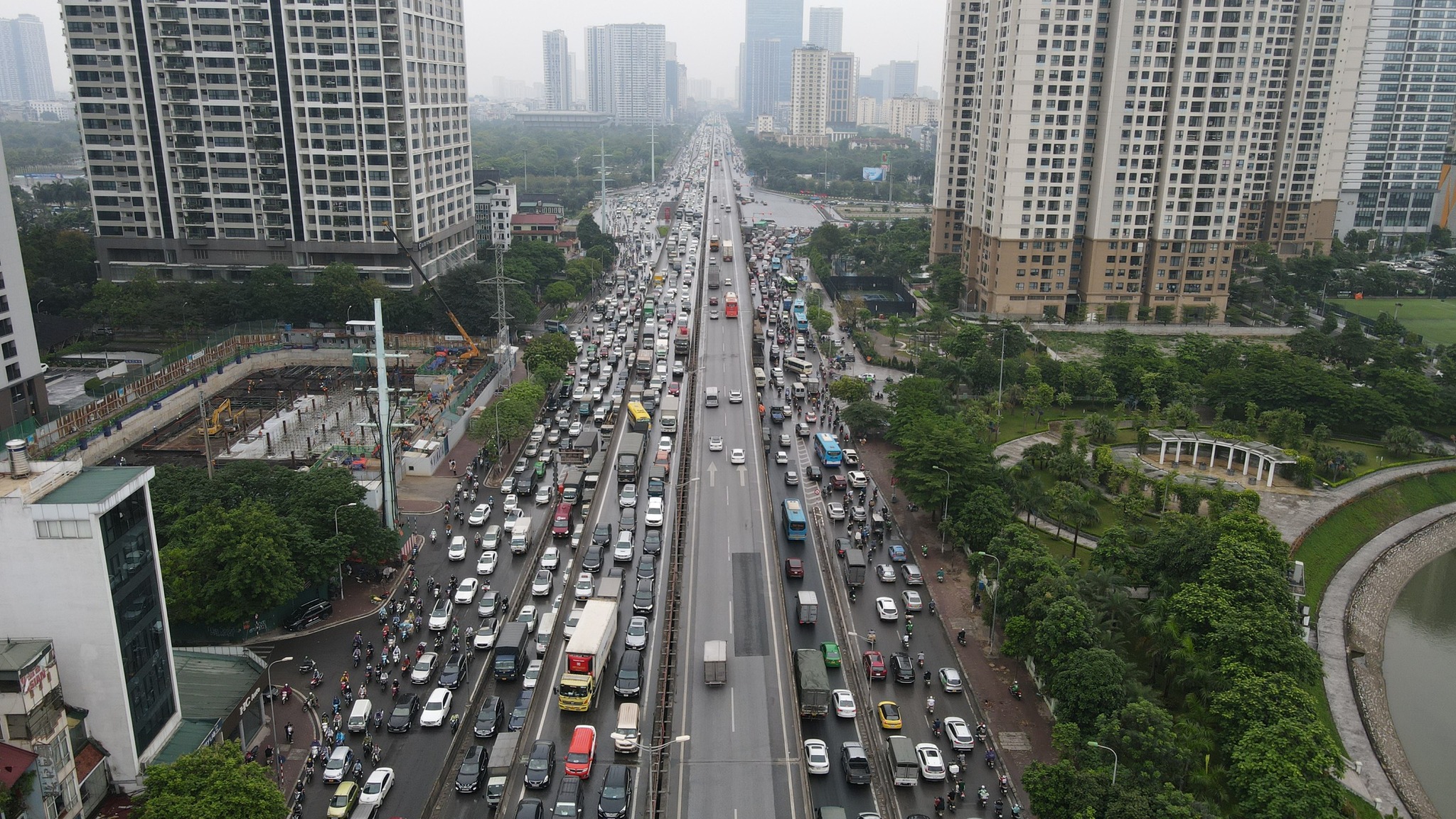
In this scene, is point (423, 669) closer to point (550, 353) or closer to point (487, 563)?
point (487, 563)

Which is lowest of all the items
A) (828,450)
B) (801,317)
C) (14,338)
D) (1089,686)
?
(828,450)

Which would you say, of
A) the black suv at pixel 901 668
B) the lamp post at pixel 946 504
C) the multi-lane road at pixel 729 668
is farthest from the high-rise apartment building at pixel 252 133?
the black suv at pixel 901 668

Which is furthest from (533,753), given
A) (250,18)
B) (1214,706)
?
(250,18)

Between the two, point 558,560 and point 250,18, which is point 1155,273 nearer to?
point 558,560

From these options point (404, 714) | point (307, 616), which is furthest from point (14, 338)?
point (404, 714)

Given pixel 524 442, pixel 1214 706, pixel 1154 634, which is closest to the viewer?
pixel 1214 706
